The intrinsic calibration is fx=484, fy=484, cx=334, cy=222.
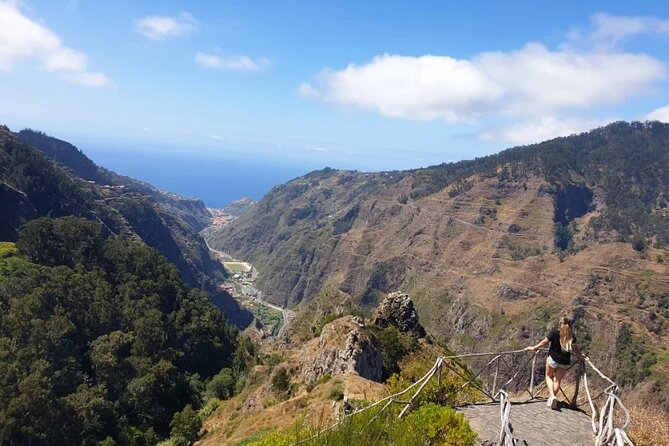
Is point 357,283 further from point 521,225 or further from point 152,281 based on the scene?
point 152,281

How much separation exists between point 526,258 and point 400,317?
296ft

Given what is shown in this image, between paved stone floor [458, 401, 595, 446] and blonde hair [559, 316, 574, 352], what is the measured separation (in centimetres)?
165

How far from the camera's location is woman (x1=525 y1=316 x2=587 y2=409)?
Result: 12172 mm

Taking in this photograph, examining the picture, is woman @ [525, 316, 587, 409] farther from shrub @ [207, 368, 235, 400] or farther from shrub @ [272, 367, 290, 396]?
shrub @ [207, 368, 235, 400]

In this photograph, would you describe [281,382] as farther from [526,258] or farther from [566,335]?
[526,258]

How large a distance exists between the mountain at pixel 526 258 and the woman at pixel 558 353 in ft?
228

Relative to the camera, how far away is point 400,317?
161 ft

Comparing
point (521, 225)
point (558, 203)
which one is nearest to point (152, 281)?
point (521, 225)

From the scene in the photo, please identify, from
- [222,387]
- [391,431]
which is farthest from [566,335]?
[222,387]

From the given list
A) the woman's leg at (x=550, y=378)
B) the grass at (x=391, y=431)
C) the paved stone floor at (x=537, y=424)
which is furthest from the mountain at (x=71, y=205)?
the woman's leg at (x=550, y=378)

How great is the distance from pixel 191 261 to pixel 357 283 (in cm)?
6018

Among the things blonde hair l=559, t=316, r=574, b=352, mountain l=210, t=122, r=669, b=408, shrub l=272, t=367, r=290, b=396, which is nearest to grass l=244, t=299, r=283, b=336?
mountain l=210, t=122, r=669, b=408

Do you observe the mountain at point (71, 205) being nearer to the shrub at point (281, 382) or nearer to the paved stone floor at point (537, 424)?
the shrub at point (281, 382)

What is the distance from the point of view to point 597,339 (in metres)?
87.1
